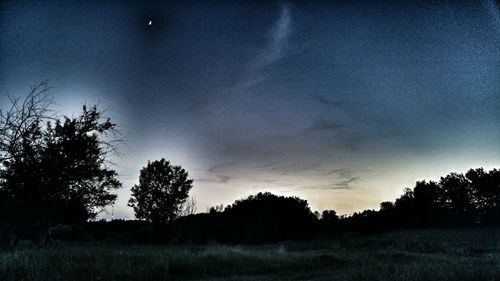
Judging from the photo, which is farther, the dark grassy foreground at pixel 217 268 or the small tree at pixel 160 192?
the small tree at pixel 160 192

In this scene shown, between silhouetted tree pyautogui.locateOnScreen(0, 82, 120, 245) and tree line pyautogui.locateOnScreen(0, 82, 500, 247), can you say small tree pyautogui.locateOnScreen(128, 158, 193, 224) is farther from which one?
silhouetted tree pyautogui.locateOnScreen(0, 82, 120, 245)

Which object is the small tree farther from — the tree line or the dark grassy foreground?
the dark grassy foreground

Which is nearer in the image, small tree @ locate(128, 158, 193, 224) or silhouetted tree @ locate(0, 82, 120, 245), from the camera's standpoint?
silhouetted tree @ locate(0, 82, 120, 245)

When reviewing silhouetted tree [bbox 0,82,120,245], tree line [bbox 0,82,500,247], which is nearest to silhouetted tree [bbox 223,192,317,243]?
tree line [bbox 0,82,500,247]

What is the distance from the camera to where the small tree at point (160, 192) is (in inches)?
1969

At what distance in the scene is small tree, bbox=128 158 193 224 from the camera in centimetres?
5000

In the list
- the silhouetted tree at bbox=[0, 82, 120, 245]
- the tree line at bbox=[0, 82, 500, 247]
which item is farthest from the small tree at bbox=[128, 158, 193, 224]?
the silhouetted tree at bbox=[0, 82, 120, 245]

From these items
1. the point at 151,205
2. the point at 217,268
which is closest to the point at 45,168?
the point at 217,268

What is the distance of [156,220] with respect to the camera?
49656 millimetres

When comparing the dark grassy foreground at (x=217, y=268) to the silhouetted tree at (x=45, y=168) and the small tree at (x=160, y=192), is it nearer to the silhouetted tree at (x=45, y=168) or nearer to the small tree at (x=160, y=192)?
the silhouetted tree at (x=45, y=168)

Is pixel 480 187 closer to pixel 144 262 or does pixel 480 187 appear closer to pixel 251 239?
pixel 251 239

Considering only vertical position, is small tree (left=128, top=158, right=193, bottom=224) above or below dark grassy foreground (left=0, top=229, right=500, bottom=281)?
above

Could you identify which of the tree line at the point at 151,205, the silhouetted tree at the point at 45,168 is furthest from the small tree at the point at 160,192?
the silhouetted tree at the point at 45,168

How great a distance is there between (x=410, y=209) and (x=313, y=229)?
76.0 feet
